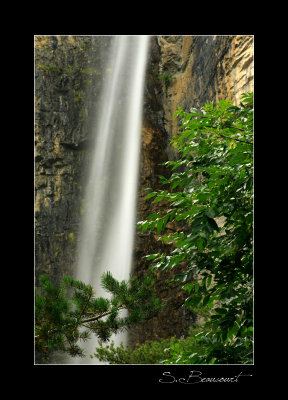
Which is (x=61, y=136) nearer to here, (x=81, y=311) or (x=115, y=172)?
(x=115, y=172)

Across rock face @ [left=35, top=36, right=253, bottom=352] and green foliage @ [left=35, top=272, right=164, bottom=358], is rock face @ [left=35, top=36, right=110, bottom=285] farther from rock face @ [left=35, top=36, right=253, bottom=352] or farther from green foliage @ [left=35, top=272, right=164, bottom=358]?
green foliage @ [left=35, top=272, right=164, bottom=358]

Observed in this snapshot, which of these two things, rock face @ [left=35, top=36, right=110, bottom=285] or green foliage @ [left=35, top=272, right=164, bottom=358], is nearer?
green foliage @ [left=35, top=272, right=164, bottom=358]

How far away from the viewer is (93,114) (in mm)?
2650

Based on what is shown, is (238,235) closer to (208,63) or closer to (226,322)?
(226,322)

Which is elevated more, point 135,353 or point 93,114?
point 93,114

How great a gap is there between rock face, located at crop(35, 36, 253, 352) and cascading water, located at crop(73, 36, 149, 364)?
63mm

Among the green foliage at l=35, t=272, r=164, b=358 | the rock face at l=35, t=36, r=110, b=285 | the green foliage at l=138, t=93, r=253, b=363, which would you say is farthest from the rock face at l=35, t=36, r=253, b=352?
the green foliage at l=138, t=93, r=253, b=363

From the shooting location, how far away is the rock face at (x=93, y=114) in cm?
204

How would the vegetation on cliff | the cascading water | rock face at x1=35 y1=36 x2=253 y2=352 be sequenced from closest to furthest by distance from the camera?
1. the vegetation on cliff
2. rock face at x1=35 y1=36 x2=253 y2=352
3. the cascading water

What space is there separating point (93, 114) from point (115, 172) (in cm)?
48

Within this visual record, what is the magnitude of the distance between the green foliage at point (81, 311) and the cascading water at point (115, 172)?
9cm

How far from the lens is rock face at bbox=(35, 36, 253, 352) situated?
2.04 metres

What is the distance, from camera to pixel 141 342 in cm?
190

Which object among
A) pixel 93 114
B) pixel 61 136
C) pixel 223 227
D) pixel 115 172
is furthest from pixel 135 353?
pixel 93 114
